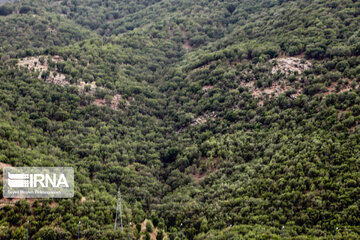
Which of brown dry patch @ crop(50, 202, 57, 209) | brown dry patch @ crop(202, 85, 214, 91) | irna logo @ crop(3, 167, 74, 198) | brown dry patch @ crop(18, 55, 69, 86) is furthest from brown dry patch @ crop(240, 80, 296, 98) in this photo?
brown dry patch @ crop(50, 202, 57, 209)

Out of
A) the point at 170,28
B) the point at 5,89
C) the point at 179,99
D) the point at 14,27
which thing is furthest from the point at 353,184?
the point at 14,27

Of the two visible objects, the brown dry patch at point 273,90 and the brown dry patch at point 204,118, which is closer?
the brown dry patch at point 273,90

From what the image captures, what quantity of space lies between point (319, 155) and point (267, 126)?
12.8 meters

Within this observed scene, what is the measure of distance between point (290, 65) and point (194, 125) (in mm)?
21302

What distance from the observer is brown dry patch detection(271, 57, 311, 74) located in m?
58.0

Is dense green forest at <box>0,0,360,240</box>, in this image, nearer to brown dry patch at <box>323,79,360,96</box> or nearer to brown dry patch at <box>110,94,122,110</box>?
brown dry patch at <box>323,79,360,96</box>

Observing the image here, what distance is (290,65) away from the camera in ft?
195

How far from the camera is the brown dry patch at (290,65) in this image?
58.0 metres

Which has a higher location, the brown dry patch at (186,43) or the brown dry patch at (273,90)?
the brown dry patch at (186,43)

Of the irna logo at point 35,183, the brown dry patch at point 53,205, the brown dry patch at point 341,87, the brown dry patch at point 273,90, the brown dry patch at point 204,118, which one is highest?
the brown dry patch at point 273,90

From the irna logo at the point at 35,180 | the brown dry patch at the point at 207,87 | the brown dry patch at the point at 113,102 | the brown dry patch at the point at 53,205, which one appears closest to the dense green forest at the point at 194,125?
the brown dry patch at the point at 53,205

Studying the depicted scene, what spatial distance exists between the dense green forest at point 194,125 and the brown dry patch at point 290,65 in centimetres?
32

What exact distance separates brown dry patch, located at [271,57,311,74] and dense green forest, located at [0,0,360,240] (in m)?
0.32

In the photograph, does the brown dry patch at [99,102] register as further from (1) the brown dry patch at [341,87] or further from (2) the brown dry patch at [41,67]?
(1) the brown dry patch at [341,87]
